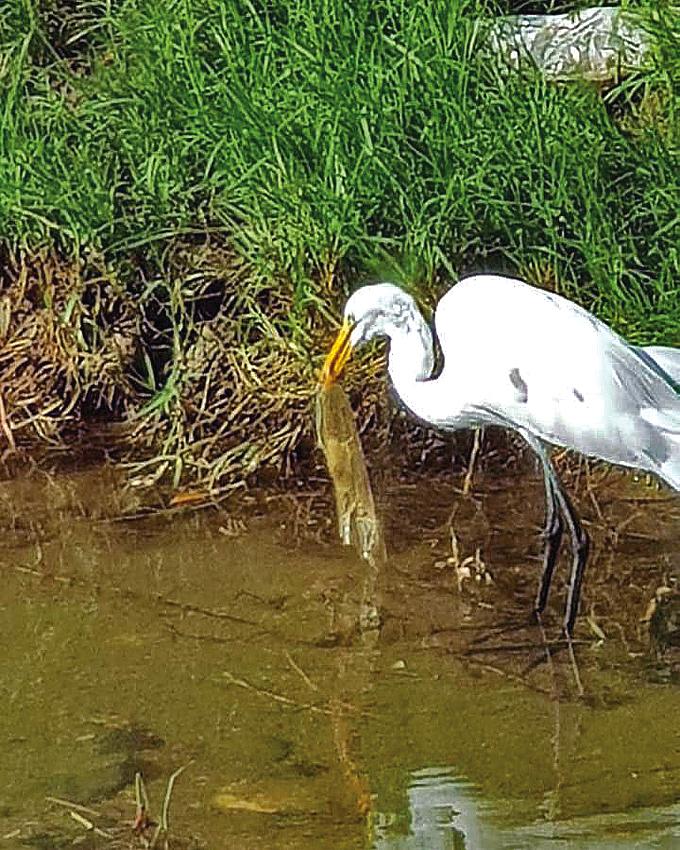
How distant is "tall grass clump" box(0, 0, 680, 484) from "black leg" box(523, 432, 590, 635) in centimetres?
52

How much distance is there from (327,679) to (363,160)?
138cm

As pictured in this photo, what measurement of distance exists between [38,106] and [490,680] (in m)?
2.33

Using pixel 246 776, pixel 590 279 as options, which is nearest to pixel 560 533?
pixel 590 279

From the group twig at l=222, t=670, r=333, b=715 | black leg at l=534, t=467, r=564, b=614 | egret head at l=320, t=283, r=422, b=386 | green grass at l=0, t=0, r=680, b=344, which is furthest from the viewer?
green grass at l=0, t=0, r=680, b=344

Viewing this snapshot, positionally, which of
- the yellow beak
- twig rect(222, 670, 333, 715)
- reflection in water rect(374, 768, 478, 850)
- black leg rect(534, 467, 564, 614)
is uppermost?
the yellow beak

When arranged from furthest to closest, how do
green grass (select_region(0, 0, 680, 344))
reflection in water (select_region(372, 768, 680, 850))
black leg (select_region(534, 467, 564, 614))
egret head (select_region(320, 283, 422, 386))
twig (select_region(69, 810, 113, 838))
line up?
green grass (select_region(0, 0, 680, 344)), black leg (select_region(534, 467, 564, 614)), egret head (select_region(320, 283, 422, 386)), twig (select_region(69, 810, 113, 838)), reflection in water (select_region(372, 768, 680, 850))

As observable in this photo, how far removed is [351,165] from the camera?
4617 mm

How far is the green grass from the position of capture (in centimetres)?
452

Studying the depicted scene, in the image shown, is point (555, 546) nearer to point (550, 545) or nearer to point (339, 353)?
point (550, 545)

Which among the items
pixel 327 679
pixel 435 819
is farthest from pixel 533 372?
pixel 435 819

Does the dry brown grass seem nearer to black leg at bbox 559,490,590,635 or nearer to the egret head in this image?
the egret head

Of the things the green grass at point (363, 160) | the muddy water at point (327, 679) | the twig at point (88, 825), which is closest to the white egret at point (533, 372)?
the muddy water at point (327, 679)

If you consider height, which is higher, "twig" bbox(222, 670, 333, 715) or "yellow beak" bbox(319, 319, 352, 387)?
"yellow beak" bbox(319, 319, 352, 387)

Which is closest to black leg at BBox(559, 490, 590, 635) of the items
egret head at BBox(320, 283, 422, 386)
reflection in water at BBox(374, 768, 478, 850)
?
egret head at BBox(320, 283, 422, 386)
